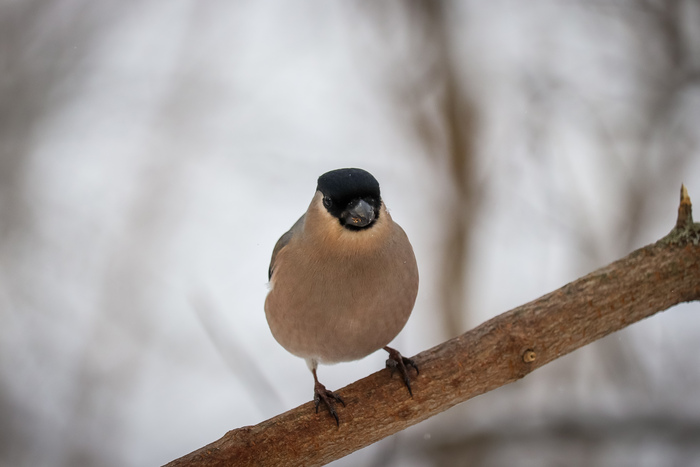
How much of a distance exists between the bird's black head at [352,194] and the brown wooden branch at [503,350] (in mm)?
706

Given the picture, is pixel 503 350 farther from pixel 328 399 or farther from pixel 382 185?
pixel 382 185

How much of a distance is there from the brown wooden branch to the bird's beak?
2.23 feet

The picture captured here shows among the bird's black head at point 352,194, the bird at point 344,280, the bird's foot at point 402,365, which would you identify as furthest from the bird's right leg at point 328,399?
the bird's black head at point 352,194

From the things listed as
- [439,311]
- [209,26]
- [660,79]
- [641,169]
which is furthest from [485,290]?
[209,26]

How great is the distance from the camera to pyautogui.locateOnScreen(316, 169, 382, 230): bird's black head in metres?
2.52

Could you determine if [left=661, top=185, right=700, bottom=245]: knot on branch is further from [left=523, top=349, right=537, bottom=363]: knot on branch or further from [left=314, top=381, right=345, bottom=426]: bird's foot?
[left=314, top=381, right=345, bottom=426]: bird's foot

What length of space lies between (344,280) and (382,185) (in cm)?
231

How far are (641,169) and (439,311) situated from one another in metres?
1.85

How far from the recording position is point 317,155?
193 inches

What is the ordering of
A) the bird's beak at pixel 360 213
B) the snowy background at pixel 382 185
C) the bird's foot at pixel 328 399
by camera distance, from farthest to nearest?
the snowy background at pixel 382 185
the bird's foot at pixel 328 399
the bird's beak at pixel 360 213

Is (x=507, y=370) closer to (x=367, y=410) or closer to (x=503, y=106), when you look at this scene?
(x=367, y=410)

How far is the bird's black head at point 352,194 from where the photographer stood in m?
Answer: 2.52

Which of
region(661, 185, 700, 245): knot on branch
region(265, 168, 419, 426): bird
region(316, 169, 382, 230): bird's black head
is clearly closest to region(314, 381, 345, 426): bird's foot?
region(265, 168, 419, 426): bird

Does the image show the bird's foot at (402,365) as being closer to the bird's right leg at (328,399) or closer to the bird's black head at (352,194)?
the bird's right leg at (328,399)
